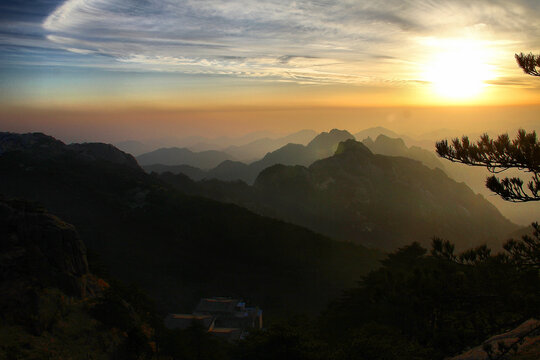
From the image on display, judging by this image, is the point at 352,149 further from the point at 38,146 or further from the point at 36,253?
the point at 36,253

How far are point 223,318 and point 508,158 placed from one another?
29952mm

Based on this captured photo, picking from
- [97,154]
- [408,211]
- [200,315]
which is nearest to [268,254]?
[200,315]

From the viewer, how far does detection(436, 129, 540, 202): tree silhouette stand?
790 cm

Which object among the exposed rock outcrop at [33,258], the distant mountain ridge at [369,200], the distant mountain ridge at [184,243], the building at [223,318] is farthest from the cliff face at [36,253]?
the distant mountain ridge at [369,200]

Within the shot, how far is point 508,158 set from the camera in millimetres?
8258

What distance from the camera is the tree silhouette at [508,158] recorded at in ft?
25.9

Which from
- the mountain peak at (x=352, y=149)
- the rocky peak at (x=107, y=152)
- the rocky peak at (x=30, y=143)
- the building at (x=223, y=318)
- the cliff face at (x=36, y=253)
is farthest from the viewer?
the mountain peak at (x=352, y=149)

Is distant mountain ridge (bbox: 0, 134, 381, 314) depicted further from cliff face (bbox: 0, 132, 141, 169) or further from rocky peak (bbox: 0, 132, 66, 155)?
rocky peak (bbox: 0, 132, 66, 155)

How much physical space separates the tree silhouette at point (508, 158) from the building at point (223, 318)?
2524cm

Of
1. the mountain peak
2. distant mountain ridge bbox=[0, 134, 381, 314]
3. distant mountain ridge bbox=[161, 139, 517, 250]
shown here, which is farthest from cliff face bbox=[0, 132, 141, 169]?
the mountain peak

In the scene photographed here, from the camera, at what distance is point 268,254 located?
49344 mm

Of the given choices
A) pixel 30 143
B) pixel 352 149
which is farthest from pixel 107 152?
pixel 352 149

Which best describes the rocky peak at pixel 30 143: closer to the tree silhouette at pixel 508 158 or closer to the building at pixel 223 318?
the building at pixel 223 318

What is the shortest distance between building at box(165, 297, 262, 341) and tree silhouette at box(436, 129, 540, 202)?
25.2 metres
